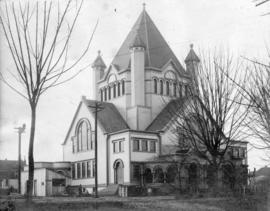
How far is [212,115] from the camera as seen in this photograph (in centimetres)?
3059

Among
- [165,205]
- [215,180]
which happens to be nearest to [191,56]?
[215,180]

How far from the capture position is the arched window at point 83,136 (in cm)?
6131

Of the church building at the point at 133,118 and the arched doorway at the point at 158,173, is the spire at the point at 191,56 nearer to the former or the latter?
the church building at the point at 133,118

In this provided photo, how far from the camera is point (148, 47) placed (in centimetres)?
6494

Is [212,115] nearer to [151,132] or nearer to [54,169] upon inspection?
[151,132]

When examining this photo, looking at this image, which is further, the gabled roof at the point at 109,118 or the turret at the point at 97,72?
the turret at the point at 97,72

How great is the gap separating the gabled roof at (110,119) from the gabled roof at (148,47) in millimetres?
5730

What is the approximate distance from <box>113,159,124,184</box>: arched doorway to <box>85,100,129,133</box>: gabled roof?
4.51 metres

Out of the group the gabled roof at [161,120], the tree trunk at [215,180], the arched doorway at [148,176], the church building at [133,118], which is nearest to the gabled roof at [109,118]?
the church building at [133,118]

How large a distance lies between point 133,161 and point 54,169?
14.5 metres

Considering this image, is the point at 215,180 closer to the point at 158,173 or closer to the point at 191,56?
the point at 158,173

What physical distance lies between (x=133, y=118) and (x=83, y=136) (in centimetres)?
695

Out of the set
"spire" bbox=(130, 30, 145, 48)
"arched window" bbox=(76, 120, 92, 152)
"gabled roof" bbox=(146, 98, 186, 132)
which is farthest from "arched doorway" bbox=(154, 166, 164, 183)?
"spire" bbox=(130, 30, 145, 48)

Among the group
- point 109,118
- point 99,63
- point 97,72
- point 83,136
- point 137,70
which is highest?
point 99,63
